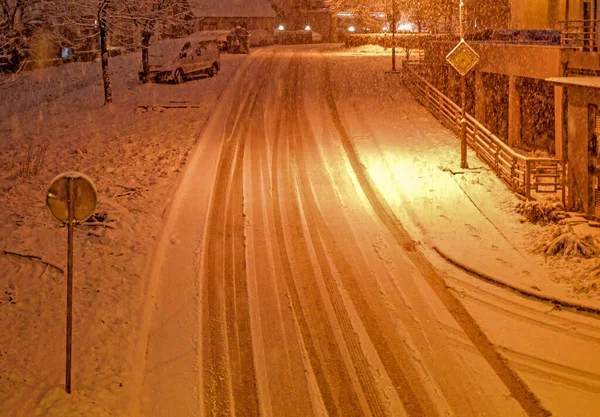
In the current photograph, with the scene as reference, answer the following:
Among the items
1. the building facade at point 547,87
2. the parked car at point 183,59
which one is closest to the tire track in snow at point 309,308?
the building facade at point 547,87

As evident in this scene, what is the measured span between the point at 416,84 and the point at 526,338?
21.5m

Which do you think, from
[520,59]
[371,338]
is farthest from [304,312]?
[520,59]

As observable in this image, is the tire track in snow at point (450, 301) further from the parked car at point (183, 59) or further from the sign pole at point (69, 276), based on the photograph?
the parked car at point (183, 59)

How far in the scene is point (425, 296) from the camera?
11188 millimetres

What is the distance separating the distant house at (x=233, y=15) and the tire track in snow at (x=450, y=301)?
47.4 meters

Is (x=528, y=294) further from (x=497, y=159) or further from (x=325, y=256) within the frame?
(x=497, y=159)

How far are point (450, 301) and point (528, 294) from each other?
4.19ft

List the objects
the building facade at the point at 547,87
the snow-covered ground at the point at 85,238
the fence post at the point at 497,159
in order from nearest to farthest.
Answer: the snow-covered ground at the point at 85,238
the building facade at the point at 547,87
the fence post at the point at 497,159

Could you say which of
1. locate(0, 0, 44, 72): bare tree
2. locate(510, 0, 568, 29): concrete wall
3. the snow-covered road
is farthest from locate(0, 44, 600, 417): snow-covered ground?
locate(510, 0, 568, 29): concrete wall

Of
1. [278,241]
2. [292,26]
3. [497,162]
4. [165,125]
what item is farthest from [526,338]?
[292,26]

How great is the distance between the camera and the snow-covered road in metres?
8.23

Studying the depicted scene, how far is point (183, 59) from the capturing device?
3353 cm

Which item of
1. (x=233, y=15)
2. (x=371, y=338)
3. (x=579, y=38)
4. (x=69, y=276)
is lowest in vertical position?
(x=371, y=338)

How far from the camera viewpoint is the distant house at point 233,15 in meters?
64.4
